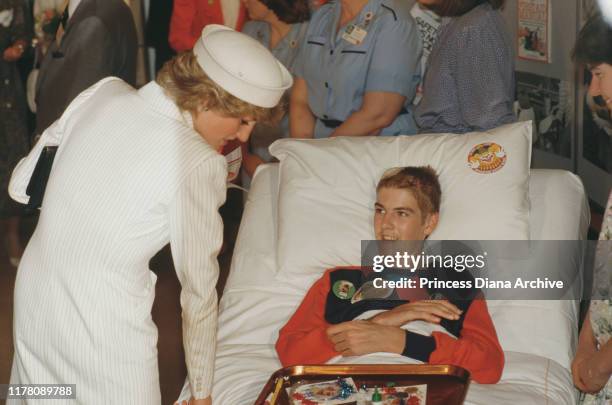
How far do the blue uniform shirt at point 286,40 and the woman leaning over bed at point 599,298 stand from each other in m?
1.53

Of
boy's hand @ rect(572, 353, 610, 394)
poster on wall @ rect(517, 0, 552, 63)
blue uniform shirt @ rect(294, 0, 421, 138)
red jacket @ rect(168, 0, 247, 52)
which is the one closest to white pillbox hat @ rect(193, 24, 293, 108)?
boy's hand @ rect(572, 353, 610, 394)

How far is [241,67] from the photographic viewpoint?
72.1 inches

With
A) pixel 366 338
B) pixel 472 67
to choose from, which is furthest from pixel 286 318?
pixel 472 67

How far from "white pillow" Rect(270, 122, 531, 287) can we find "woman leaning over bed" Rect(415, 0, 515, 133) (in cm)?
22

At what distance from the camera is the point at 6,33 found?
11.8 ft

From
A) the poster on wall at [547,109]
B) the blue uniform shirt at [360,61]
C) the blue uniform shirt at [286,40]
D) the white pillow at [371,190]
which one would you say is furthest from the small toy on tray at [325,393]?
the poster on wall at [547,109]

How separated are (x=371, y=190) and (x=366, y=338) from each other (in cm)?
53

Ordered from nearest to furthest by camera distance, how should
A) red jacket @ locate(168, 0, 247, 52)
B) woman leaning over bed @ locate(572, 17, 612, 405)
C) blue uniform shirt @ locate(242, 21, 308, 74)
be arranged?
woman leaning over bed @ locate(572, 17, 612, 405), blue uniform shirt @ locate(242, 21, 308, 74), red jacket @ locate(168, 0, 247, 52)

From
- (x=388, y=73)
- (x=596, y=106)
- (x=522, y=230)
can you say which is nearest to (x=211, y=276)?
(x=522, y=230)

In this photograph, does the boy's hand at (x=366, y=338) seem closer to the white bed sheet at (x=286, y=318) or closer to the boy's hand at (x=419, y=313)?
the boy's hand at (x=419, y=313)

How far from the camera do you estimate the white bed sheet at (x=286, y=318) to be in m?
2.21

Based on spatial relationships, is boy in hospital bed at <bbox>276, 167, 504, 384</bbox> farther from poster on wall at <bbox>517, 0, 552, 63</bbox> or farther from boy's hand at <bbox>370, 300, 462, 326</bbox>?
poster on wall at <bbox>517, 0, 552, 63</bbox>

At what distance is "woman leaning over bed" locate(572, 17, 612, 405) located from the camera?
1.94m

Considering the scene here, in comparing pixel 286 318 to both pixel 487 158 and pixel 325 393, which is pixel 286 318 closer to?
pixel 325 393
